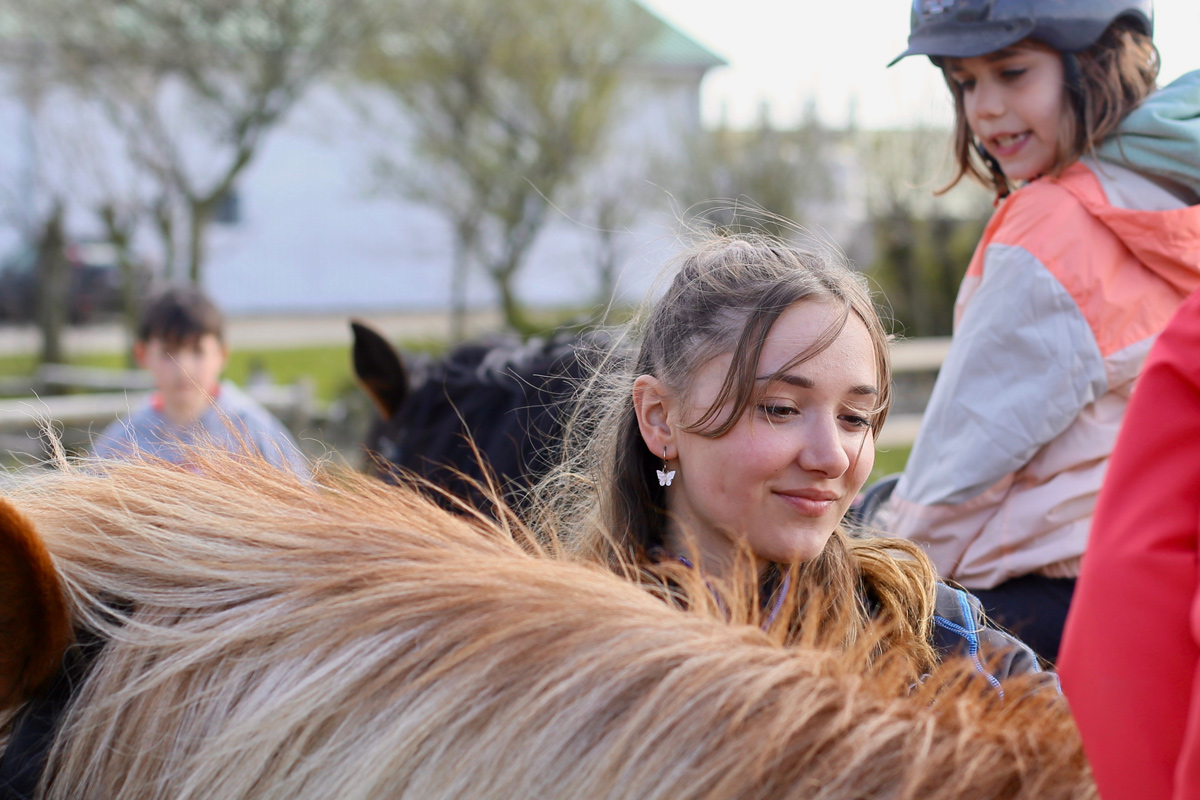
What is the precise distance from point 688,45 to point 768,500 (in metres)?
25.9

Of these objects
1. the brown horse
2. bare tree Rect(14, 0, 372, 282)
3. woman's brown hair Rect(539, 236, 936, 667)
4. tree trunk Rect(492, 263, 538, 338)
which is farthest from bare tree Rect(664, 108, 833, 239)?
the brown horse

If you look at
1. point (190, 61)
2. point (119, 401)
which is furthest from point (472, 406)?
point (190, 61)

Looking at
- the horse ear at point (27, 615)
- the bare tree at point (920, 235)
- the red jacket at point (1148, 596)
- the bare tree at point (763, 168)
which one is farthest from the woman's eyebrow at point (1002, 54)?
the bare tree at point (763, 168)

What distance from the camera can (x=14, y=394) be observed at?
12633 millimetres

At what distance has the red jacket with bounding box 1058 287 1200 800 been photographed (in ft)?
2.46

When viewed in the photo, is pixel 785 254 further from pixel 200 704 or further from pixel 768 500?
pixel 200 704

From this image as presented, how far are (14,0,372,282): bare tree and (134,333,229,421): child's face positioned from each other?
9715mm

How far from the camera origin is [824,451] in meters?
1.35

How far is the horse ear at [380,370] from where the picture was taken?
3066mm

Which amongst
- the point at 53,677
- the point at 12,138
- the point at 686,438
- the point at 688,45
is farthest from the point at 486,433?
the point at 688,45

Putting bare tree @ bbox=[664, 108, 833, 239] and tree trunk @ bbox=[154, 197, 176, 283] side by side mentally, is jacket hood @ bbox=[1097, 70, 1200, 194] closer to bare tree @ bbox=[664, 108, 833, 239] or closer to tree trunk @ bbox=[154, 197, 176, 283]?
tree trunk @ bbox=[154, 197, 176, 283]

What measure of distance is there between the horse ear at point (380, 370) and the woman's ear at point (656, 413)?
1654mm

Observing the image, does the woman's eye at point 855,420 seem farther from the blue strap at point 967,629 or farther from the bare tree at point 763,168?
the bare tree at point 763,168

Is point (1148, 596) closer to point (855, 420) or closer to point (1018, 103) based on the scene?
point (855, 420)
